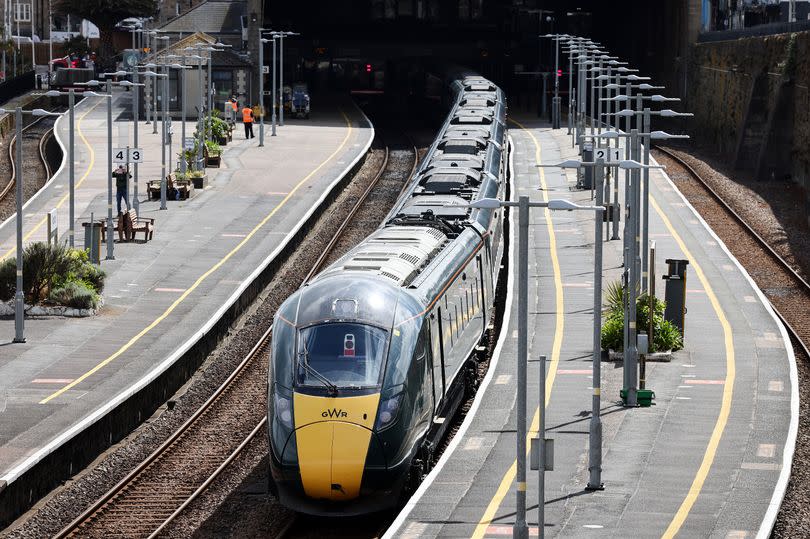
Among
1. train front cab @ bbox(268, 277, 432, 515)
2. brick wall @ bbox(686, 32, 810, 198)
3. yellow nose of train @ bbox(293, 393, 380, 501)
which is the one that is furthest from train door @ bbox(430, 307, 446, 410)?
brick wall @ bbox(686, 32, 810, 198)

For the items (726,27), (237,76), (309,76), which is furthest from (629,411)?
(309,76)

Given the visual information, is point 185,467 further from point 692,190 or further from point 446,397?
point 692,190

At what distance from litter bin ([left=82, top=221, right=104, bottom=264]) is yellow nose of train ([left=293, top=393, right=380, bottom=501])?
23201mm

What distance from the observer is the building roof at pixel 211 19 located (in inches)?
4040

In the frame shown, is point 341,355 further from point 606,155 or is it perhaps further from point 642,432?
point 606,155

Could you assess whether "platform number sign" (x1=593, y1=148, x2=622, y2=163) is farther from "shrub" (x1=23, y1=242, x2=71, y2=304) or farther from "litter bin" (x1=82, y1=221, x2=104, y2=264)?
"litter bin" (x1=82, y1=221, x2=104, y2=264)

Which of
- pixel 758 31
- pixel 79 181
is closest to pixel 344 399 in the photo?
pixel 79 181

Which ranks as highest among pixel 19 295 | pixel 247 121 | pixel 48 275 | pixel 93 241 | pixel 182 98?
pixel 182 98

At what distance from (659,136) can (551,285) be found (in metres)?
12.5

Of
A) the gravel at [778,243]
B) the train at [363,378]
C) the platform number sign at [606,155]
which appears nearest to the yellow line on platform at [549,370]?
the train at [363,378]

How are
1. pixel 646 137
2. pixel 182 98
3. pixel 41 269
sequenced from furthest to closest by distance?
pixel 182 98
pixel 41 269
pixel 646 137

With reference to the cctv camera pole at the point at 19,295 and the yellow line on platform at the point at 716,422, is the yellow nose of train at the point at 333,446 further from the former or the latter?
the cctv camera pole at the point at 19,295

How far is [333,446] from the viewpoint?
82.4 feet

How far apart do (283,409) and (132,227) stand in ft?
89.8
